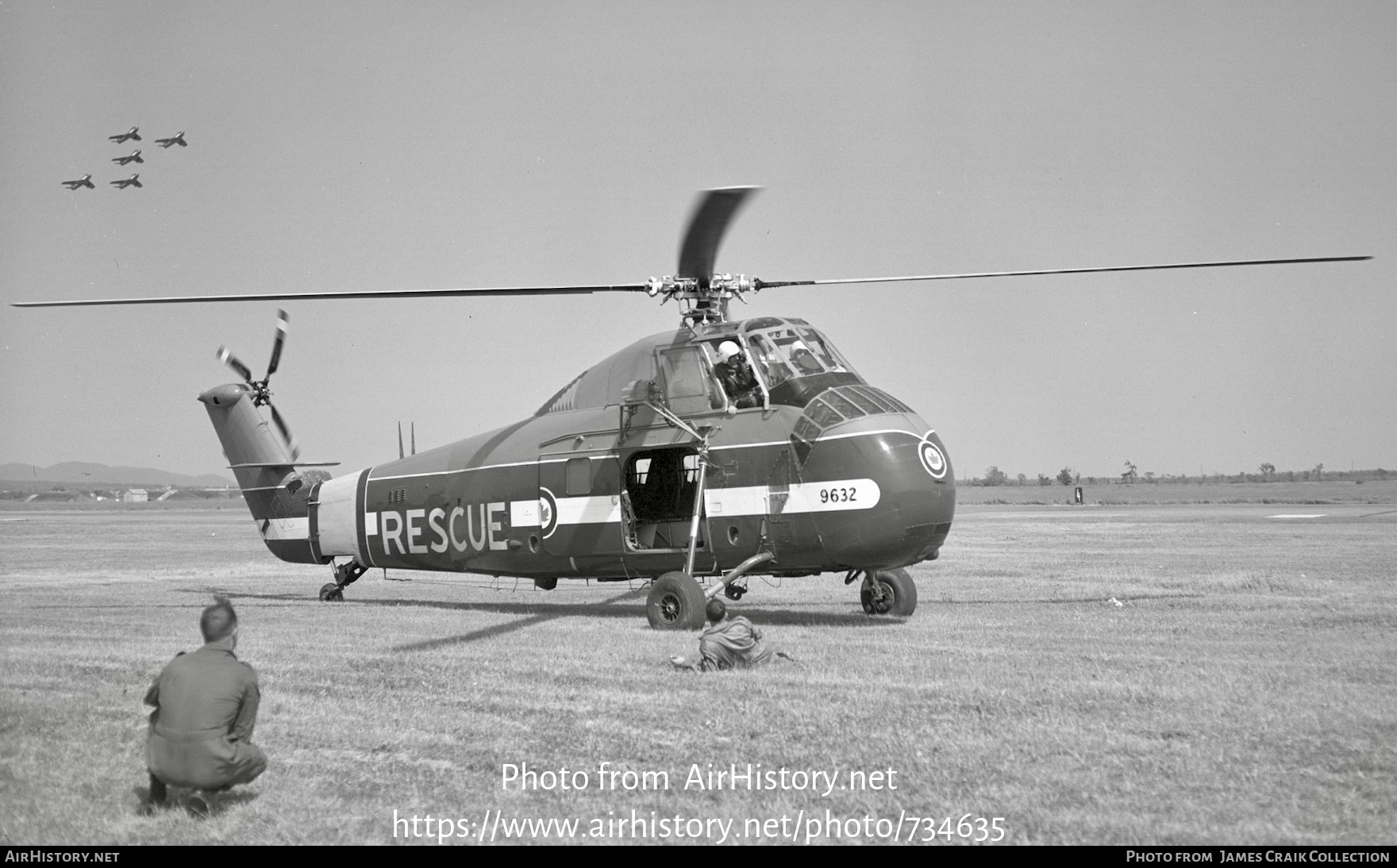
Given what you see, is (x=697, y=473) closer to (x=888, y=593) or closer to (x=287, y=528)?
(x=888, y=593)

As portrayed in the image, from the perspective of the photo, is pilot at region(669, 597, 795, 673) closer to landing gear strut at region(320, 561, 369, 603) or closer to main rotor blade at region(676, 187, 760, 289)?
main rotor blade at region(676, 187, 760, 289)

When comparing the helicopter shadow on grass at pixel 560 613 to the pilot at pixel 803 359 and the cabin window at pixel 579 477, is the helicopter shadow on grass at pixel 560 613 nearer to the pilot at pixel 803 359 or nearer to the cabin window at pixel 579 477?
the cabin window at pixel 579 477

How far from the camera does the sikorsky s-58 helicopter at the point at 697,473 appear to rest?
14.5 meters

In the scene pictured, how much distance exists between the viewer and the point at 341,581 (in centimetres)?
2144

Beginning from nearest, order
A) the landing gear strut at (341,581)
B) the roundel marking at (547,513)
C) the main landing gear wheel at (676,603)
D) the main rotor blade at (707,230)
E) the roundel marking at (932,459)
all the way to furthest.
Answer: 1. the main rotor blade at (707,230)
2. the roundel marking at (932,459)
3. the main landing gear wheel at (676,603)
4. the roundel marking at (547,513)
5. the landing gear strut at (341,581)

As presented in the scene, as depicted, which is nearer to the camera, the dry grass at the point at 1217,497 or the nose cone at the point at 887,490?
the nose cone at the point at 887,490

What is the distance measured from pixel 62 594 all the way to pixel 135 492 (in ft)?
556

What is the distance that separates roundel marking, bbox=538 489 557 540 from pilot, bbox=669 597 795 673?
5892 mm

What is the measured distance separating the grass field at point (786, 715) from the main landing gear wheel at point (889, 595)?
0.49m

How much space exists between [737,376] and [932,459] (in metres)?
3.12

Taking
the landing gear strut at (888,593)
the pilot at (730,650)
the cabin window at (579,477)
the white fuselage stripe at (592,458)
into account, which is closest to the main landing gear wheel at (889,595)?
the landing gear strut at (888,593)

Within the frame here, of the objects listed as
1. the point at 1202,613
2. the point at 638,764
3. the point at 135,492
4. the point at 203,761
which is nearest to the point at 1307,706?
the point at 638,764

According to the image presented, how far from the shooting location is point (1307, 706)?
9.30 metres

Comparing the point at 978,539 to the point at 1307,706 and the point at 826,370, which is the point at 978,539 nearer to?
the point at 826,370
